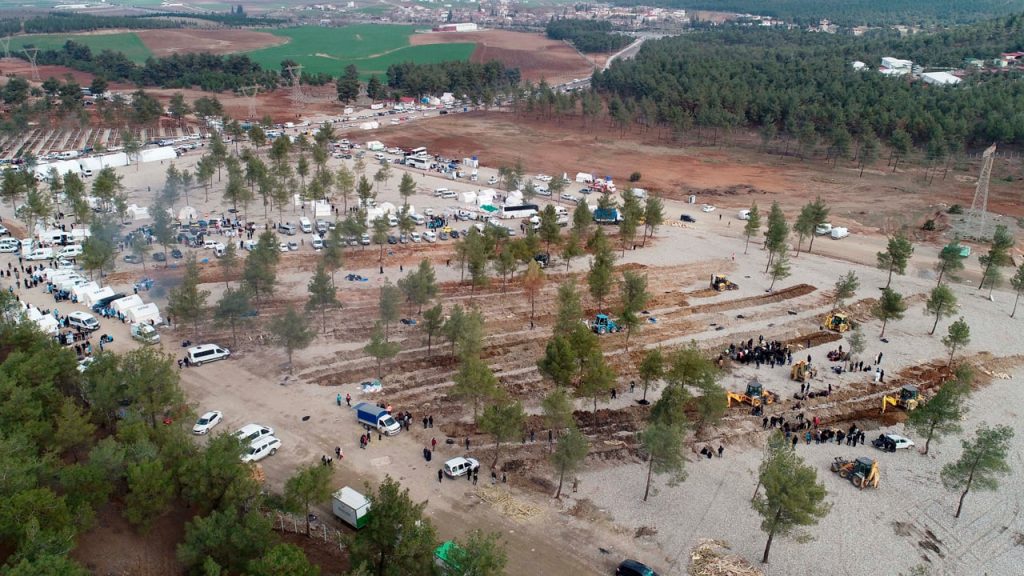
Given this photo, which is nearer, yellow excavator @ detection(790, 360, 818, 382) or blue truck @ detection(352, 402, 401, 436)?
blue truck @ detection(352, 402, 401, 436)

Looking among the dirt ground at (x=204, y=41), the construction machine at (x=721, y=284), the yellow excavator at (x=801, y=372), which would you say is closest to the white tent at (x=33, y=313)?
the yellow excavator at (x=801, y=372)

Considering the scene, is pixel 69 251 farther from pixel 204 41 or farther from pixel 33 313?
pixel 204 41

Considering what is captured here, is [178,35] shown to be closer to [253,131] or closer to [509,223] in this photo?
[253,131]

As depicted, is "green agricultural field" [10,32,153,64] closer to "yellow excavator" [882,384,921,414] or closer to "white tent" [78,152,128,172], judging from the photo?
"white tent" [78,152,128,172]

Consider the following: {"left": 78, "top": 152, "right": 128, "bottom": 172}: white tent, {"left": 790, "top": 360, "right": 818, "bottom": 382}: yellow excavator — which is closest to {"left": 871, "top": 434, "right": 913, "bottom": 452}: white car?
{"left": 790, "top": 360, "right": 818, "bottom": 382}: yellow excavator

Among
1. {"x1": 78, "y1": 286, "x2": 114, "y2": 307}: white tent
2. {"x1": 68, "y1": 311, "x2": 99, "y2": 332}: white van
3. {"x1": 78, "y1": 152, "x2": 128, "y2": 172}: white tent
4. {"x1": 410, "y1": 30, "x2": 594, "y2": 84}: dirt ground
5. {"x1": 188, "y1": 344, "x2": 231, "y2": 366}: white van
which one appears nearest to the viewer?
{"x1": 188, "y1": 344, "x2": 231, "y2": 366}: white van
